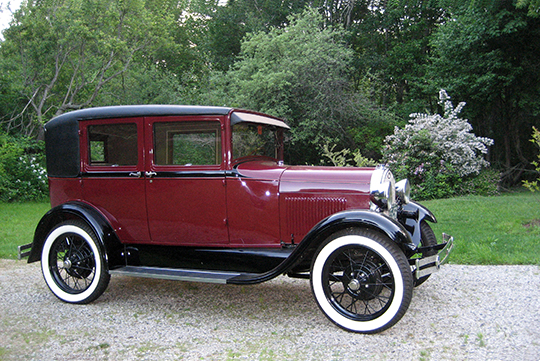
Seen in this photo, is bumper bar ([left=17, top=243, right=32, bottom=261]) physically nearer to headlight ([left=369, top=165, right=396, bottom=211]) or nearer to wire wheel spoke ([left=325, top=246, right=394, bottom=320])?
wire wheel spoke ([left=325, top=246, right=394, bottom=320])

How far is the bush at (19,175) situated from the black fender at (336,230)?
38.1ft

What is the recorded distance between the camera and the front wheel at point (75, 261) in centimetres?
425

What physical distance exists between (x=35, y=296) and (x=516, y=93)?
16986 mm

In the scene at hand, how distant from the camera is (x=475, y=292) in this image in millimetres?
4434

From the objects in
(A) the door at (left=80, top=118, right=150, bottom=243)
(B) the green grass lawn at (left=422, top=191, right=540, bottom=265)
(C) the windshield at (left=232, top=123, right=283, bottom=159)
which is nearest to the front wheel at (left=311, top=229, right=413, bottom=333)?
(C) the windshield at (left=232, top=123, right=283, bottom=159)

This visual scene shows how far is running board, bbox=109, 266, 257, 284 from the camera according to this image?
379cm

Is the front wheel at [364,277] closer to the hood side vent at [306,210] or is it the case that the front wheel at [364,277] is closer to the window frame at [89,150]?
the hood side vent at [306,210]

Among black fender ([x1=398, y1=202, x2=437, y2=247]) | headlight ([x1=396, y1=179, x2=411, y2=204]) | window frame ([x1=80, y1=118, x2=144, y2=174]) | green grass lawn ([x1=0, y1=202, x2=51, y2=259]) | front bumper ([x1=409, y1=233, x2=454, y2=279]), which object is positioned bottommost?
green grass lawn ([x1=0, y1=202, x2=51, y2=259])

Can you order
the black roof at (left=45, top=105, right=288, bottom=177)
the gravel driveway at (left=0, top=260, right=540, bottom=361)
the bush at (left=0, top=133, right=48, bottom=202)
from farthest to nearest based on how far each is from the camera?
the bush at (left=0, top=133, right=48, bottom=202), the black roof at (left=45, top=105, right=288, bottom=177), the gravel driveway at (left=0, top=260, right=540, bottom=361)

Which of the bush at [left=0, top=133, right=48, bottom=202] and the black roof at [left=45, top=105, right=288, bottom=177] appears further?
the bush at [left=0, top=133, right=48, bottom=202]

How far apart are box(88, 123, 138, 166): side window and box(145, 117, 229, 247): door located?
0.67 ft

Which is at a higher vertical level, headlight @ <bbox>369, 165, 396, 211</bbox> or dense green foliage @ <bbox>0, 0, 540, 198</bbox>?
dense green foliage @ <bbox>0, 0, 540, 198</bbox>

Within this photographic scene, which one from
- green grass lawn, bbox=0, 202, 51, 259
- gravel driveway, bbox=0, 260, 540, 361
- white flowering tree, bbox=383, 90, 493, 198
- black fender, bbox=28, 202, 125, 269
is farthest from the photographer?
white flowering tree, bbox=383, 90, 493, 198

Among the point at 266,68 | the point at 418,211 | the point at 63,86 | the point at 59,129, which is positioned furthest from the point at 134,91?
the point at 418,211
